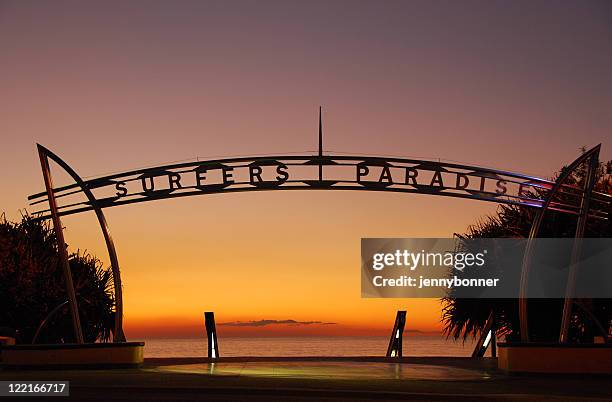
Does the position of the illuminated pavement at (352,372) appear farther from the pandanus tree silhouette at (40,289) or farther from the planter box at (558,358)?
the pandanus tree silhouette at (40,289)

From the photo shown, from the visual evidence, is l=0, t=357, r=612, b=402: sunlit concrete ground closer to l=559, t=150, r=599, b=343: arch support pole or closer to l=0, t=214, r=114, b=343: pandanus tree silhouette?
l=559, t=150, r=599, b=343: arch support pole

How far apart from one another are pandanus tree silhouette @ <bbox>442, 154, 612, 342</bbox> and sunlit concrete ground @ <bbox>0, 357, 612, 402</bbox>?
14.4m

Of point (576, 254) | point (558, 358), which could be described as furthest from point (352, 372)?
point (576, 254)

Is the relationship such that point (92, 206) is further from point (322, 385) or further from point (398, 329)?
point (398, 329)

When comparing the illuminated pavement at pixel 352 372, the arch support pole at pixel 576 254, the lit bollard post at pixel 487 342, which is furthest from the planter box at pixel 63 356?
the lit bollard post at pixel 487 342

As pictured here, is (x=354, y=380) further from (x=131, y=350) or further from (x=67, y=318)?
(x=67, y=318)

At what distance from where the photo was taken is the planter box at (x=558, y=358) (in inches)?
761

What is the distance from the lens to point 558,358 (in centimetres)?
1958

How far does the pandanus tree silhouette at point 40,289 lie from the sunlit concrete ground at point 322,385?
22.0 m

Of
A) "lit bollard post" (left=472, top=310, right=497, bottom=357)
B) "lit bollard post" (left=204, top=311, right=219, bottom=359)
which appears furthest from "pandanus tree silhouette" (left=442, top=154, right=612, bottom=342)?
"lit bollard post" (left=204, top=311, right=219, bottom=359)

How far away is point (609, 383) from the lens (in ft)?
58.0

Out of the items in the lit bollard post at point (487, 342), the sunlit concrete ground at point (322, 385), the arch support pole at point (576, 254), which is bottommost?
the sunlit concrete ground at point (322, 385)

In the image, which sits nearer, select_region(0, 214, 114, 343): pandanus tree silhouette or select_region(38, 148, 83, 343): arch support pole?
select_region(38, 148, 83, 343): arch support pole

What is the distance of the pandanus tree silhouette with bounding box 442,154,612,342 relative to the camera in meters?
35.0
